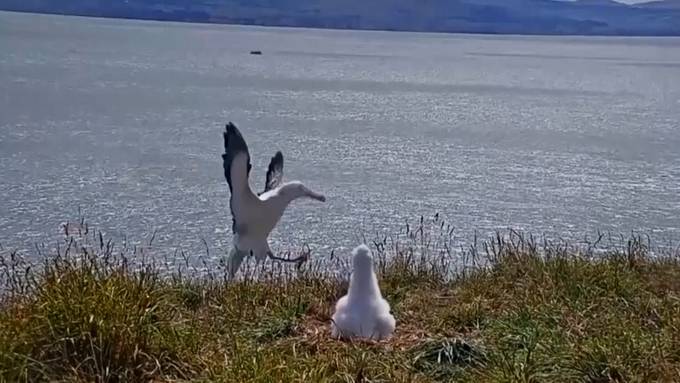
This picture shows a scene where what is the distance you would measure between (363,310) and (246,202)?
1.59 m

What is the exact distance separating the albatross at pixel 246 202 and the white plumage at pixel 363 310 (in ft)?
4.45

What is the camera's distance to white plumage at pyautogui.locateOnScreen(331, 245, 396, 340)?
4027mm

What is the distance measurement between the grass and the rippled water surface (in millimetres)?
3862

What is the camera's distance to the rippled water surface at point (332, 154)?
10242 millimetres

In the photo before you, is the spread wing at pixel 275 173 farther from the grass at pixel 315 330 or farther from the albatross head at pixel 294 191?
the grass at pixel 315 330

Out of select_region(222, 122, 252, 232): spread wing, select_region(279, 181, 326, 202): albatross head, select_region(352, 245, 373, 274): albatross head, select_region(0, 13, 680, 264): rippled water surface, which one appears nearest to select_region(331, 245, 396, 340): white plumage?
select_region(352, 245, 373, 274): albatross head

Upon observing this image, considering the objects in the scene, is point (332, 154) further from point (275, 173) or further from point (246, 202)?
point (246, 202)

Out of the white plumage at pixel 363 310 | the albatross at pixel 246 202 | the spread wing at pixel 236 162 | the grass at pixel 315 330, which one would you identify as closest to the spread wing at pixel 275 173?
the albatross at pixel 246 202

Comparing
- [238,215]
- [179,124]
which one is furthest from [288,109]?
[238,215]

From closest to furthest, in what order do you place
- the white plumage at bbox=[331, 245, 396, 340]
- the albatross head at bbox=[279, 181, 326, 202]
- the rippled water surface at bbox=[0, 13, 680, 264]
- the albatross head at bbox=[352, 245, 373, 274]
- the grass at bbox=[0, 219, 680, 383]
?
the grass at bbox=[0, 219, 680, 383] < the white plumage at bbox=[331, 245, 396, 340] < the albatross head at bbox=[352, 245, 373, 274] < the albatross head at bbox=[279, 181, 326, 202] < the rippled water surface at bbox=[0, 13, 680, 264]

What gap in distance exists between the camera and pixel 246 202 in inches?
215

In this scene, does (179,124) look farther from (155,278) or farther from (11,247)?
(155,278)

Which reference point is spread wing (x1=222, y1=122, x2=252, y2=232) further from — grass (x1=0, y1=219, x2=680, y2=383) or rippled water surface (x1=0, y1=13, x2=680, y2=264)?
rippled water surface (x1=0, y1=13, x2=680, y2=264)

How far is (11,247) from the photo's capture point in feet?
27.1
